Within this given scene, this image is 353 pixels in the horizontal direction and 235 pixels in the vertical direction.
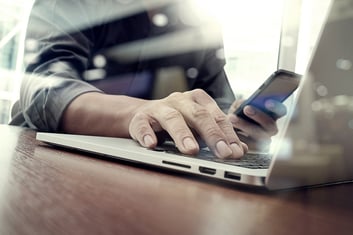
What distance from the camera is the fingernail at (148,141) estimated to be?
15.9 inches

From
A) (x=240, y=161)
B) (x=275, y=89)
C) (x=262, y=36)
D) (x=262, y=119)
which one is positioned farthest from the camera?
(x=262, y=36)

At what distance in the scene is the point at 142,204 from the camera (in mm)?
203

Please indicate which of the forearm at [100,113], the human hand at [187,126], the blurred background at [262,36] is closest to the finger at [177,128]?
the human hand at [187,126]

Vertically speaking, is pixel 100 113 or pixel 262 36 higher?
pixel 262 36

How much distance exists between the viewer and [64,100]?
1.91 ft

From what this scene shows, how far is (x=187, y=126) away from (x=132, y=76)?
57cm

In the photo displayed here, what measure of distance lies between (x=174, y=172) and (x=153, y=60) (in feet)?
2.26

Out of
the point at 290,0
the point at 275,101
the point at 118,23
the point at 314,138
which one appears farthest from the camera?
the point at 290,0

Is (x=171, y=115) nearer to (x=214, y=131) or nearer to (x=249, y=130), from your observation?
(x=214, y=131)

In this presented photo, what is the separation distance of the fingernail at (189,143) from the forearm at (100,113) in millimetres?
184

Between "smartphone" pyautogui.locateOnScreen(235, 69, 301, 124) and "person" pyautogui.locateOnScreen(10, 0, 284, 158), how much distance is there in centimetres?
2

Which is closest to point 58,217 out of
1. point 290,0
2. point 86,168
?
point 86,168

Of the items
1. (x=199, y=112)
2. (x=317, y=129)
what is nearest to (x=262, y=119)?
(x=199, y=112)

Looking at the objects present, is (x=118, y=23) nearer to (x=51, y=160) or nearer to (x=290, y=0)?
(x=51, y=160)
